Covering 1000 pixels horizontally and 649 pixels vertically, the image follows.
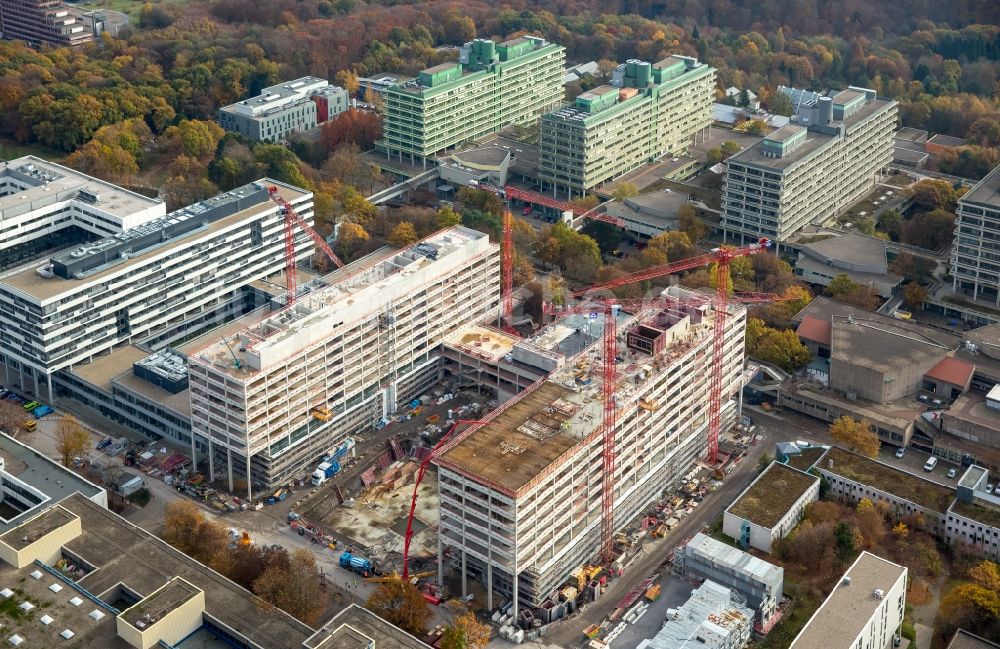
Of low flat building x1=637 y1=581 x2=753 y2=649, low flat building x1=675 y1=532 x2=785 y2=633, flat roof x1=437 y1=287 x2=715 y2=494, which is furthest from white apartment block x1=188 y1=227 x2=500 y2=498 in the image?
low flat building x1=637 y1=581 x2=753 y2=649

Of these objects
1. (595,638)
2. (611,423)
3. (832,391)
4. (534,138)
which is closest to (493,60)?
(534,138)

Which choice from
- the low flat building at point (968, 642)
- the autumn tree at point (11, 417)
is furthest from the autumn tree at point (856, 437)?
the autumn tree at point (11, 417)

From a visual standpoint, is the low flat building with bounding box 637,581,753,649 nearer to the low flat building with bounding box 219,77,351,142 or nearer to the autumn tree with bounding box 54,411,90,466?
the autumn tree with bounding box 54,411,90,466

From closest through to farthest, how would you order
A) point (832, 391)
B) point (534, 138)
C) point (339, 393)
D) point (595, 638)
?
point (595, 638), point (339, 393), point (832, 391), point (534, 138)

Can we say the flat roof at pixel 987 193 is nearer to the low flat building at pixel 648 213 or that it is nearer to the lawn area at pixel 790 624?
the low flat building at pixel 648 213

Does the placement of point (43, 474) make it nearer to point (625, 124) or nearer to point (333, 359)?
point (333, 359)

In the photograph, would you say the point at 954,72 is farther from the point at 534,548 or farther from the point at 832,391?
the point at 534,548

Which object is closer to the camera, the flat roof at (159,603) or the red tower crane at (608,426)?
the flat roof at (159,603)
